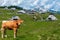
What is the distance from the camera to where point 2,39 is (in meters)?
Answer: 28.6

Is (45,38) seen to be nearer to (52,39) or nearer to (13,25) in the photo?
(52,39)

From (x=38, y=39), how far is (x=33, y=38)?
4.47 ft

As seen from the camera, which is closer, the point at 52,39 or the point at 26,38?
the point at 52,39

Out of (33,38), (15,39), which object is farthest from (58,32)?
(15,39)

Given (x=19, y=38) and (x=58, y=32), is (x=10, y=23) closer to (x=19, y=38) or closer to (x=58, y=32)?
(x=19, y=38)

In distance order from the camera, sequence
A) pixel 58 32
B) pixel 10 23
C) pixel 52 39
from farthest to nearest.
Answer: pixel 58 32 < pixel 10 23 < pixel 52 39

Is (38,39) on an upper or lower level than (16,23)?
lower

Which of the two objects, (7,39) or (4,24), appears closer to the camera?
(7,39)

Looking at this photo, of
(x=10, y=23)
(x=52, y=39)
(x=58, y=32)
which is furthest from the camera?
(x=58, y=32)

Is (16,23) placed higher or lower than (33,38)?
higher

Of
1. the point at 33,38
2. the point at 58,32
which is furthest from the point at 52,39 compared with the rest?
the point at 58,32

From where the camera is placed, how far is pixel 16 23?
29359 mm

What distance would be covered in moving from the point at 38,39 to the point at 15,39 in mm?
2718

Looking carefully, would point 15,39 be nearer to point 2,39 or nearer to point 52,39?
point 2,39
